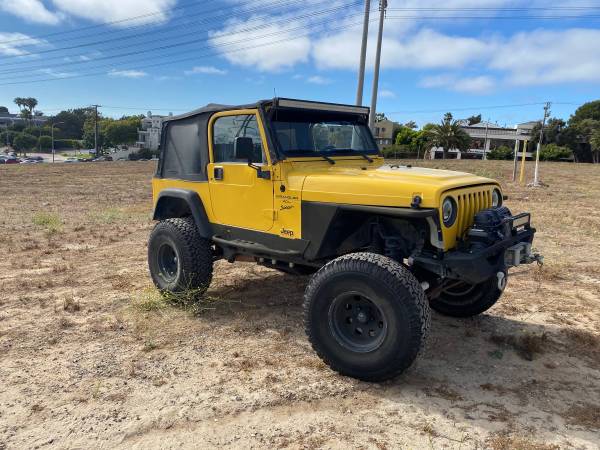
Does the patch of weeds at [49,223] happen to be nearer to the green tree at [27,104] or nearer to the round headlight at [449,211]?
the round headlight at [449,211]

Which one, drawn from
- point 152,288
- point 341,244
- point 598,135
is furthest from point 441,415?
point 598,135

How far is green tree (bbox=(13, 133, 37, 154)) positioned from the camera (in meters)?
94.9

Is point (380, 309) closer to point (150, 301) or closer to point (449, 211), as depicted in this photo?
point (449, 211)

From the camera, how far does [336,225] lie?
13.4 ft

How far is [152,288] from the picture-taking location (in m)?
5.91

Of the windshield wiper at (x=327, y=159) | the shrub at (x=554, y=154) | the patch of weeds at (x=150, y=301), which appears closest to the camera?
the windshield wiper at (x=327, y=159)

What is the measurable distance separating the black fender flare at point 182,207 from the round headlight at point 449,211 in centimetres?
254

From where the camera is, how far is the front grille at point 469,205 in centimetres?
383

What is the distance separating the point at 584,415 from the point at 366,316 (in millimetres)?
1620

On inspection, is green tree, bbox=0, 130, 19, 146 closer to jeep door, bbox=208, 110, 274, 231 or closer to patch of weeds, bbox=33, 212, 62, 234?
patch of weeds, bbox=33, 212, 62, 234

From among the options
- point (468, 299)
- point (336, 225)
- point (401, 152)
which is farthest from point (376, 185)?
point (401, 152)

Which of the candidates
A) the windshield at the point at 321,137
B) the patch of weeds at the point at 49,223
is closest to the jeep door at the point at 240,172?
the windshield at the point at 321,137

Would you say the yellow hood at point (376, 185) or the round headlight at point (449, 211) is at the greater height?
the yellow hood at point (376, 185)

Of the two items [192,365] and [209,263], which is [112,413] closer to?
[192,365]
